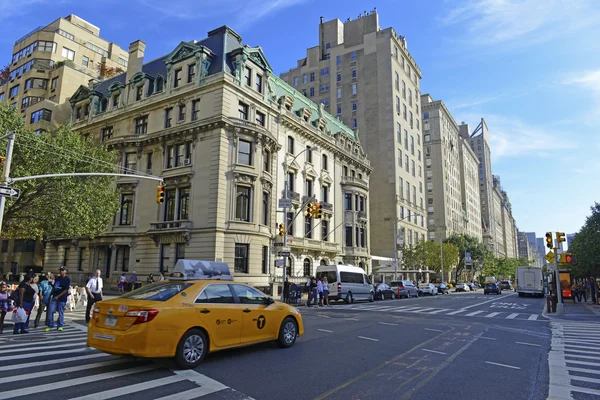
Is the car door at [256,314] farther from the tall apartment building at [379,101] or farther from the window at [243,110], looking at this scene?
the tall apartment building at [379,101]

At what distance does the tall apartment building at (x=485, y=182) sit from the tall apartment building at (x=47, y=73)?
424ft

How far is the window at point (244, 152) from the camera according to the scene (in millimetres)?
31672

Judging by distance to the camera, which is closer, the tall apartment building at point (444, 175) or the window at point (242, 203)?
the window at point (242, 203)

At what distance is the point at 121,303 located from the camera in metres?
6.95

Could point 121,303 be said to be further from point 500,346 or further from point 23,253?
point 23,253

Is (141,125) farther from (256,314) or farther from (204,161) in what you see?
(256,314)

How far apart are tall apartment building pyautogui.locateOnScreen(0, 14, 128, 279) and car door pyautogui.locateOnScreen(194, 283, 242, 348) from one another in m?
39.1

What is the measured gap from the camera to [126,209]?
35.4 metres

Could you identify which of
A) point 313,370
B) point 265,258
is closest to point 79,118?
point 265,258

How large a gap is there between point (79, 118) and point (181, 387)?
4417 cm

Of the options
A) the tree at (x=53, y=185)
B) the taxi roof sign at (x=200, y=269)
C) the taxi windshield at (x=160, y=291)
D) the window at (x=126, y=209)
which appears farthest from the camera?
the window at (x=126, y=209)

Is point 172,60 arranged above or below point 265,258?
above

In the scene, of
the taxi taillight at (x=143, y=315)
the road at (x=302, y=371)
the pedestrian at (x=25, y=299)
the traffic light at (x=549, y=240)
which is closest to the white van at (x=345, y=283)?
the traffic light at (x=549, y=240)

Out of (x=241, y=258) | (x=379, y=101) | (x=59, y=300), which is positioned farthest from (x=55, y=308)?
(x=379, y=101)
